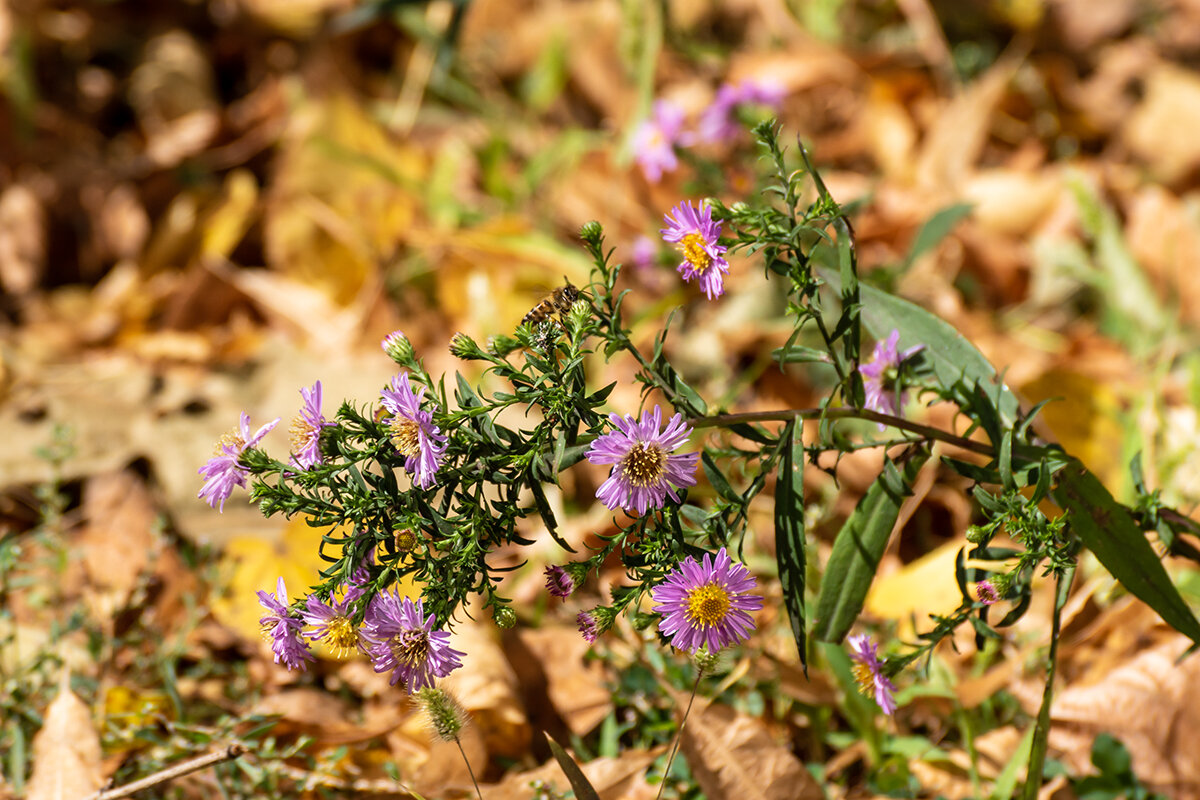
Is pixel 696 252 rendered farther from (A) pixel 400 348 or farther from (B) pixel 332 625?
(B) pixel 332 625

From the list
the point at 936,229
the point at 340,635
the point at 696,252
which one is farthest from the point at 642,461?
the point at 936,229

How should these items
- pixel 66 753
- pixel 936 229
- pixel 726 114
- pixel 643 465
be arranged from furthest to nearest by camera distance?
pixel 726 114 < pixel 936 229 < pixel 66 753 < pixel 643 465

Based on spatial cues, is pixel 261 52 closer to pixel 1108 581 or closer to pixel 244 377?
pixel 244 377

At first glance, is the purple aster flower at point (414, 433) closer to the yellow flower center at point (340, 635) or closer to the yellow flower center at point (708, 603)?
the yellow flower center at point (340, 635)

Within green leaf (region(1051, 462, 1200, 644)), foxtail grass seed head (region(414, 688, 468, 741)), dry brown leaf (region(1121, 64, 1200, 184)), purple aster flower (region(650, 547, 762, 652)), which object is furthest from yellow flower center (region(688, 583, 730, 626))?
dry brown leaf (region(1121, 64, 1200, 184))

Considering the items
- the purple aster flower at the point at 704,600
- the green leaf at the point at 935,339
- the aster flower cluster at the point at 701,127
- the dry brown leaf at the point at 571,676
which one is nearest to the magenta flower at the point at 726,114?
the aster flower cluster at the point at 701,127

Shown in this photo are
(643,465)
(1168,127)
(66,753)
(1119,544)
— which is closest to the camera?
(643,465)
